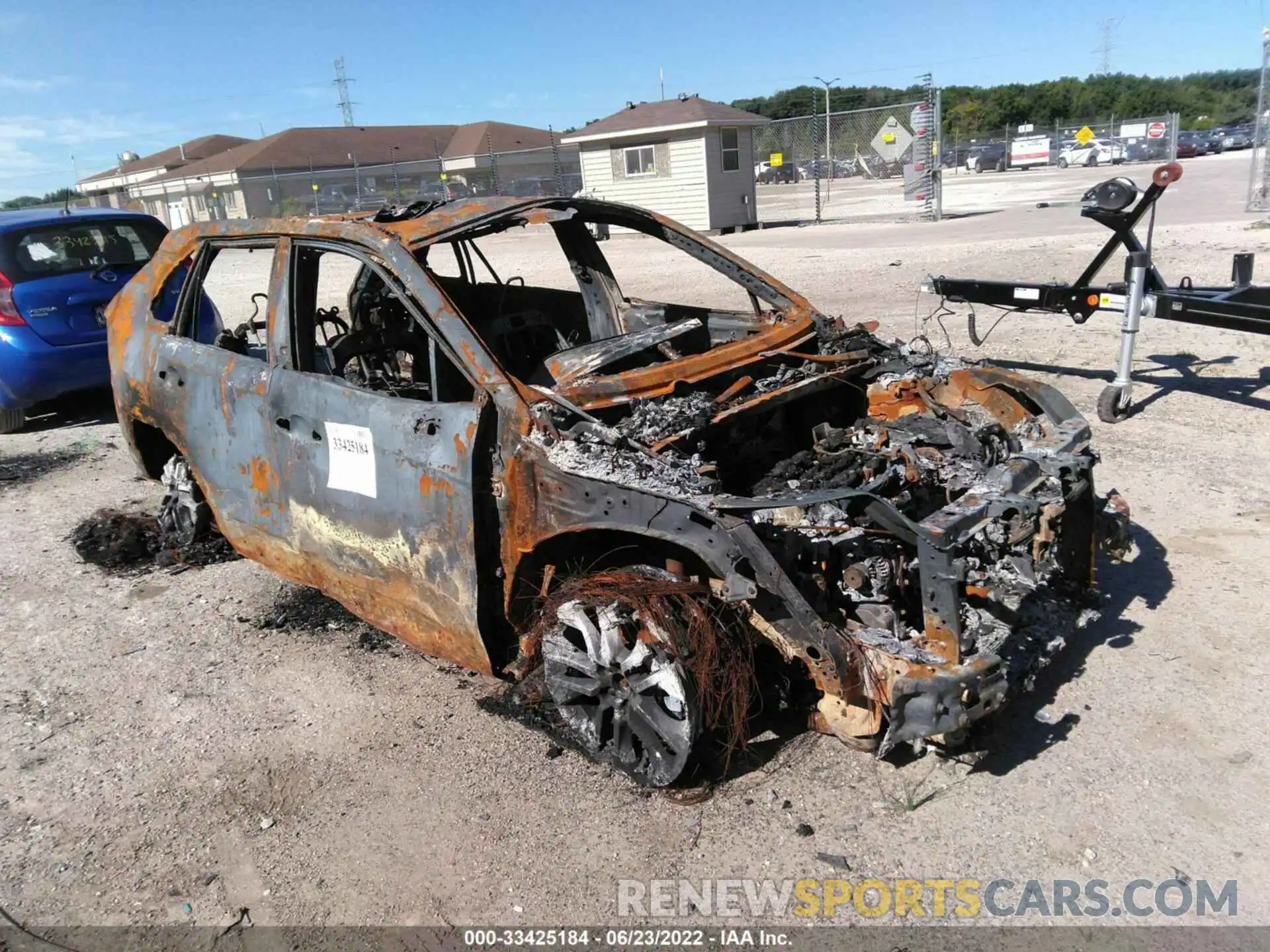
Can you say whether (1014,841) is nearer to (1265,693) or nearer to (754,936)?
(754,936)

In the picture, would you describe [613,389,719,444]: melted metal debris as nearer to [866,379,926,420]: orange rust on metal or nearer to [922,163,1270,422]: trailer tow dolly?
[866,379,926,420]: orange rust on metal

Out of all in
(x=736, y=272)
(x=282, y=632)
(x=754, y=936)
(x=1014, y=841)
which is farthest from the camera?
(x=736, y=272)

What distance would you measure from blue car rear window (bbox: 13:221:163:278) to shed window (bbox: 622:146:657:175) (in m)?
16.8

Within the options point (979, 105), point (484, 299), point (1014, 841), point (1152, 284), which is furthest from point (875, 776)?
point (979, 105)

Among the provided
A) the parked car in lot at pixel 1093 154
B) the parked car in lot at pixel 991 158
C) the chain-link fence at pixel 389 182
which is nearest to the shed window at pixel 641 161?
the chain-link fence at pixel 389 182

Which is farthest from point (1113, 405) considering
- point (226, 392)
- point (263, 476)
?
point (226, 392)

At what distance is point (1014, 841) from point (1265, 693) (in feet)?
4.56

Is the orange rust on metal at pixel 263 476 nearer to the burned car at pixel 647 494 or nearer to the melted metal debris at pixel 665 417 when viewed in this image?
the burned car at pixel 647 494

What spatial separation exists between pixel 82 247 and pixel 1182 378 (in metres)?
9.28

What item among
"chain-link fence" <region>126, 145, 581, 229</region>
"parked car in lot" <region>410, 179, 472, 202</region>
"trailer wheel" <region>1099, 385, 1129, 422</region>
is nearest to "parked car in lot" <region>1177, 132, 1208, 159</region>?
"chain-link fence" <region>126, 145, 581, 229</region>

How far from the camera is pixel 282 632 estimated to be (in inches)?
172

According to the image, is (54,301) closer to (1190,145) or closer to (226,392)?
(226,392)

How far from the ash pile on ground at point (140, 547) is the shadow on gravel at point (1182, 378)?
20.8 feet

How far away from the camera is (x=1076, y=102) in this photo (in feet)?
208
